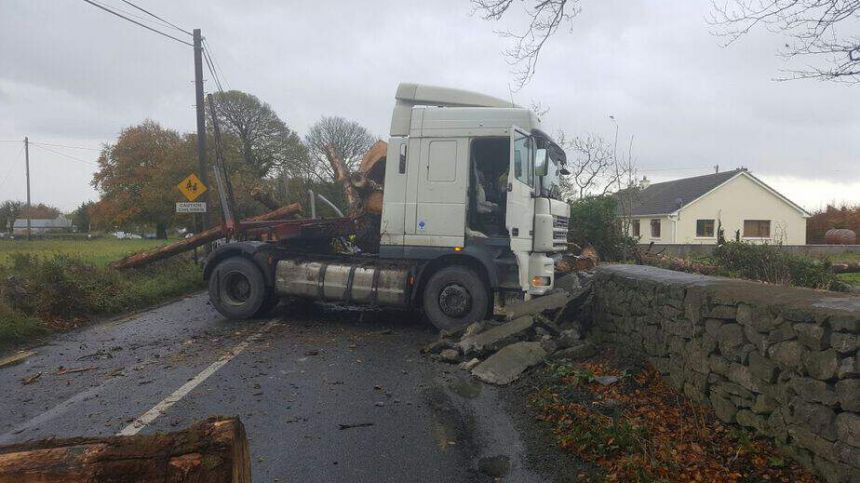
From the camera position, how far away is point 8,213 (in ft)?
255

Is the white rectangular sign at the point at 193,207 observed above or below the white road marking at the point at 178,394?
above

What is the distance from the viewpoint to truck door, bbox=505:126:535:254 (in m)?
8.45

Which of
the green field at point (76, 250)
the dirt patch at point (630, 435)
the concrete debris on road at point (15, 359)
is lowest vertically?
the concrete debris on road at point (15, 359)

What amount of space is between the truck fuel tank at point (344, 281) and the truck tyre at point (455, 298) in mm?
449

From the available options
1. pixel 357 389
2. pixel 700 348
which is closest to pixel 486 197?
pixel 357 389

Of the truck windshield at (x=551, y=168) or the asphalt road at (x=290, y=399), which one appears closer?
the asphalt road at (x=290, y=399)

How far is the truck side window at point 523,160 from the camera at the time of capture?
8.46 m

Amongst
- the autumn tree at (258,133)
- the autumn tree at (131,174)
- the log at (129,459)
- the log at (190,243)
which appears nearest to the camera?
the log at (129,459)

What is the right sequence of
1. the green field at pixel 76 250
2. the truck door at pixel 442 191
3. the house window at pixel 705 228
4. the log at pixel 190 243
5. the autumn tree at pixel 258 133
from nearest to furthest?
the truck door at pixel 442 191 < the log at pixel 190 243 < the green field at pixel 76 250 < the autumn tree at pixel 258 133 < the house window at pixel 705 228

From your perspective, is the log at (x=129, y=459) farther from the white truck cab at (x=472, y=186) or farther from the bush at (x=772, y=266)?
the bush at (x=772, y=266)

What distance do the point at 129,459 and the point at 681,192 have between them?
1738 inches

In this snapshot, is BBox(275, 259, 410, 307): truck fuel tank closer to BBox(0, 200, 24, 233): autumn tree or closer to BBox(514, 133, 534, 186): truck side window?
BBox(514, 133, 534, 186): truck side window

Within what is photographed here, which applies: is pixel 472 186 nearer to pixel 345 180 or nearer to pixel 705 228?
pixel 345 180

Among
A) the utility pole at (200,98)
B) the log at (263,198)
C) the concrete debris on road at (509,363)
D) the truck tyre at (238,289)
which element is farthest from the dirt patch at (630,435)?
the utility pole at (200,98)
